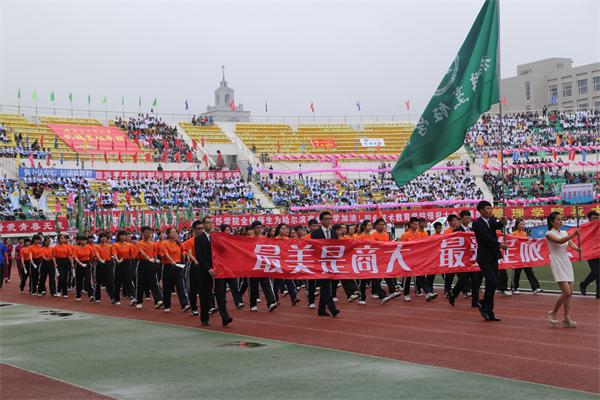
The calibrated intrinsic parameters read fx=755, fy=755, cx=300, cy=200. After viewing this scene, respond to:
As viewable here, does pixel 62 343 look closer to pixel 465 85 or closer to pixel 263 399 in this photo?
pixel 263 399

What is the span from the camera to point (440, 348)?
875cm

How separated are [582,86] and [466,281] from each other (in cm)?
6482

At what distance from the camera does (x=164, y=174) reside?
156 feet

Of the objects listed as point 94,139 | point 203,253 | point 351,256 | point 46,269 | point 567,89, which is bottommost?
point 46,269

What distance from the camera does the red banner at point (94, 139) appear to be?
49.6 meters

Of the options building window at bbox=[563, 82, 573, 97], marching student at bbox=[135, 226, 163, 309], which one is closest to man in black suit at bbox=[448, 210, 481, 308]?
marching student at bbox=[135, 226, 163, 309]

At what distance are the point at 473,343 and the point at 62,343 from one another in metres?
5.30

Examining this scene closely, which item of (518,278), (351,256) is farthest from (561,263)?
(518,278)

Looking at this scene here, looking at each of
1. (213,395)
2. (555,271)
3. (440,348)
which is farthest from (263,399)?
(555,271)

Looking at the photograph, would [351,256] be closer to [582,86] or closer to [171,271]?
[171,271]

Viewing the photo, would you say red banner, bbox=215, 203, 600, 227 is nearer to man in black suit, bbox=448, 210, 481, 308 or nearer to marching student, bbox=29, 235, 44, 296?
marching student, bbox=29, 235, 44, 296

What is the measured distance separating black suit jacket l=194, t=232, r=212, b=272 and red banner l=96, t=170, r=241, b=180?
34780 millimetres

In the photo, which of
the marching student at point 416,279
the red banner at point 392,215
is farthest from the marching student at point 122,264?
the red banner at point 392,215

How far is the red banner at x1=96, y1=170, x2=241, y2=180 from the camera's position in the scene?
149ft
